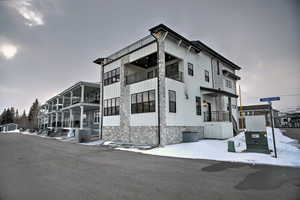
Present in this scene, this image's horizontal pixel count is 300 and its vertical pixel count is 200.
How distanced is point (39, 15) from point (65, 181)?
17.9ft

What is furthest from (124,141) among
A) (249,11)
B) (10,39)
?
(249,11)

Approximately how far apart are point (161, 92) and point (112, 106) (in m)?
7.58

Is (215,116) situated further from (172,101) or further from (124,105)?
(124,105)

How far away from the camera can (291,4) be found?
5.08m

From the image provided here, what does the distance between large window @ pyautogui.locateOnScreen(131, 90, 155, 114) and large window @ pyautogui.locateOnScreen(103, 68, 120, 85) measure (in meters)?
4.10

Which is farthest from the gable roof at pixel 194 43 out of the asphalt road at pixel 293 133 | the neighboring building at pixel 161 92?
the asphalt road at pixel 293 133

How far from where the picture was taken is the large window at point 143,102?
13945mm

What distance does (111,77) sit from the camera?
19.2 meters

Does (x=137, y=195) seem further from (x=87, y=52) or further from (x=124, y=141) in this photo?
(x=87, y=52)

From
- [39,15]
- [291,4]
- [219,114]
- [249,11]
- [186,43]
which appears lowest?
[219,114]

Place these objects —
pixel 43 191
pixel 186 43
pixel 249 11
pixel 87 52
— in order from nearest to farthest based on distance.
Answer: pixel 43 191
pixel 249 11
pixel 186 43
pixel 87 52

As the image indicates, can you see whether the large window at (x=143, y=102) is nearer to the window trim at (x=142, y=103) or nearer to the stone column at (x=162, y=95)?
the window trim at (x=142, y=103)

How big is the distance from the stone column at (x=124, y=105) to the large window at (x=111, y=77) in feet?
3.20

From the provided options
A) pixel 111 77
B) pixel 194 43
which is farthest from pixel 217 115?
pixel 111 77
